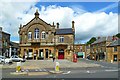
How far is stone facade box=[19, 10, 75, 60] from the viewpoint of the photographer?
234ft

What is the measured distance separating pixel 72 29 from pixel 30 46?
44.3 feet

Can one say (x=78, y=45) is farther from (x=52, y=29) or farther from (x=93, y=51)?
(x=52, y=29)

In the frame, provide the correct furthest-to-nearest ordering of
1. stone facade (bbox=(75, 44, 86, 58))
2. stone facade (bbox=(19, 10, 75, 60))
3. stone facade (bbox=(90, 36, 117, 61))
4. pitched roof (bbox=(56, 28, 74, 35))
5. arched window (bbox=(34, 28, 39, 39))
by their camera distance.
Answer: stone facade (bbox=(75, 44, 86, 58)), stone facade (bbox=(90, 36, 117, 61)), pitched roof (bbox=(56, 28, 74, 35)), arched window (bbox=(34, 28, 39, 39)), stone facade (bbox=(19, 10, 75, 60))

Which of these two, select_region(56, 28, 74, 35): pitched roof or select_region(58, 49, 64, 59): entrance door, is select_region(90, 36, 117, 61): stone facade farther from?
select_region(58, 49, 64, 59): entrance door

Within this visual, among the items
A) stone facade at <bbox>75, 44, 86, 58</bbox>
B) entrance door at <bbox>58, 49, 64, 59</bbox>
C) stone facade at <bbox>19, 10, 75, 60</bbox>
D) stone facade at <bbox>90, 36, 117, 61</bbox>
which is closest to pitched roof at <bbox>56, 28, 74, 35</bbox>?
stone facade at <bbox>19, 10, 75, 60</bbox>

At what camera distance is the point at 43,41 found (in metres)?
72.3

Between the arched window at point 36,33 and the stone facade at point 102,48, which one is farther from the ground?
the arched window at point 36,33

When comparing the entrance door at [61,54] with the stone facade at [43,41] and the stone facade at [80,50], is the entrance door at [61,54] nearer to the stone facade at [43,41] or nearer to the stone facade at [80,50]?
the stone facade at [43,41]

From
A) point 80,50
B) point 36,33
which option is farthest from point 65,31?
point 80,50

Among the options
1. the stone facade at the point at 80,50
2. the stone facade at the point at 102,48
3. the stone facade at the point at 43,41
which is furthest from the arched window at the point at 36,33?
the stone facade at the point at 80,50

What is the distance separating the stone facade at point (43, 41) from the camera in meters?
71.2

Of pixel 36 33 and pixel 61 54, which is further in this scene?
pixel 36 33

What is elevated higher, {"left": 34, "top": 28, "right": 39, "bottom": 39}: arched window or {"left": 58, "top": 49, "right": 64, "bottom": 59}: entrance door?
{"left": 34, "top": 28, "right": 39, "bottom": 39}: arched window

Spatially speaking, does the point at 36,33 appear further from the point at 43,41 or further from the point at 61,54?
the point at 61,54
